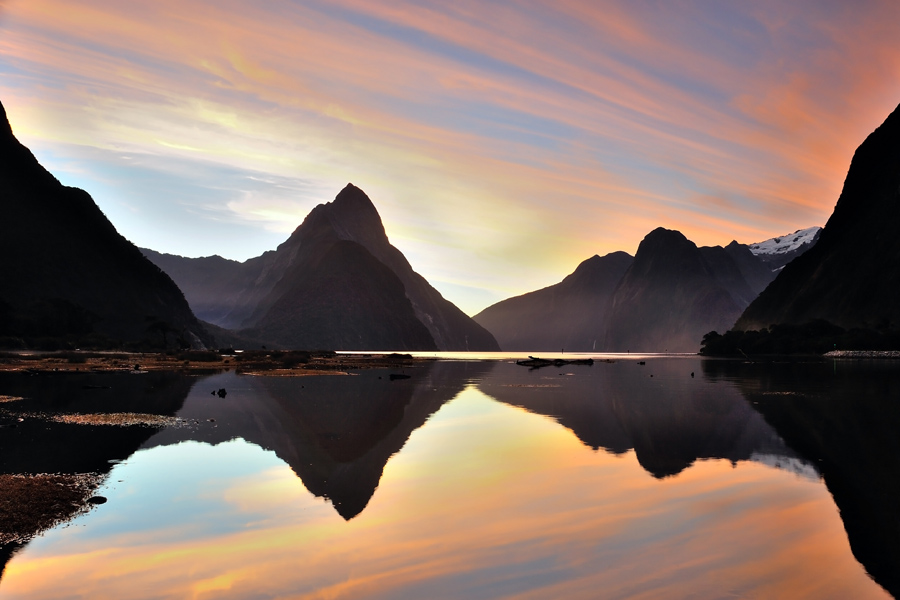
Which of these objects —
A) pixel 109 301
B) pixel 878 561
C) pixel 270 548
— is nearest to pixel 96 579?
pixel 270 548

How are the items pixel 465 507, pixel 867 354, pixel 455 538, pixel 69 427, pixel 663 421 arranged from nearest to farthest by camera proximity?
pixel 455 538, pixel 465 507, pixel 69 427, pixel 663 421, pixel 867 354

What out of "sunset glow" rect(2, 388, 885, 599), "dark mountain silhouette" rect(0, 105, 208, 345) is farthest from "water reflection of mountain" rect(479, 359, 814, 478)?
"dark mountain silhouette" rect(0, 105, 208, 345)

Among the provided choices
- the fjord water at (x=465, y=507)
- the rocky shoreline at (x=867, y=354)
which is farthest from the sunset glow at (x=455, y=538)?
the rocky shoreline at (x=867, y=354)

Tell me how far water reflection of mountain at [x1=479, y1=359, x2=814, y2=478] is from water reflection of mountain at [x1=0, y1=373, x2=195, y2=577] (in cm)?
2124

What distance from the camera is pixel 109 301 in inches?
6708

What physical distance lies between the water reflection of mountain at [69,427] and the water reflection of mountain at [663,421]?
836 inches

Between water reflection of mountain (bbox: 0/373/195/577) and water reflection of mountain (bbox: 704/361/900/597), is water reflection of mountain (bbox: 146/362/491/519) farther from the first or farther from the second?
water reflection of mountain (bbox: 704/361/900/597)

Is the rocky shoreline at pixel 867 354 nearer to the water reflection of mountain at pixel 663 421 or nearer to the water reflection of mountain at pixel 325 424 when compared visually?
the water reflection of mountain at pixel 663 421

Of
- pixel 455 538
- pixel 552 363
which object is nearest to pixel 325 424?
pixel 455 538

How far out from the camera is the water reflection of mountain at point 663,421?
1152 inches

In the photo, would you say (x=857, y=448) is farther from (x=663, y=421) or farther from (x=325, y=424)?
(x=325, y=424)

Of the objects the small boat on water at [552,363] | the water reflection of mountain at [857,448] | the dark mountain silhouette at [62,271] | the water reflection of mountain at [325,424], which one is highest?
the dark mountain silhouette at [62,271]

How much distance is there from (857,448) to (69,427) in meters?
37.2

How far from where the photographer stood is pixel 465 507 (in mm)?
19797
